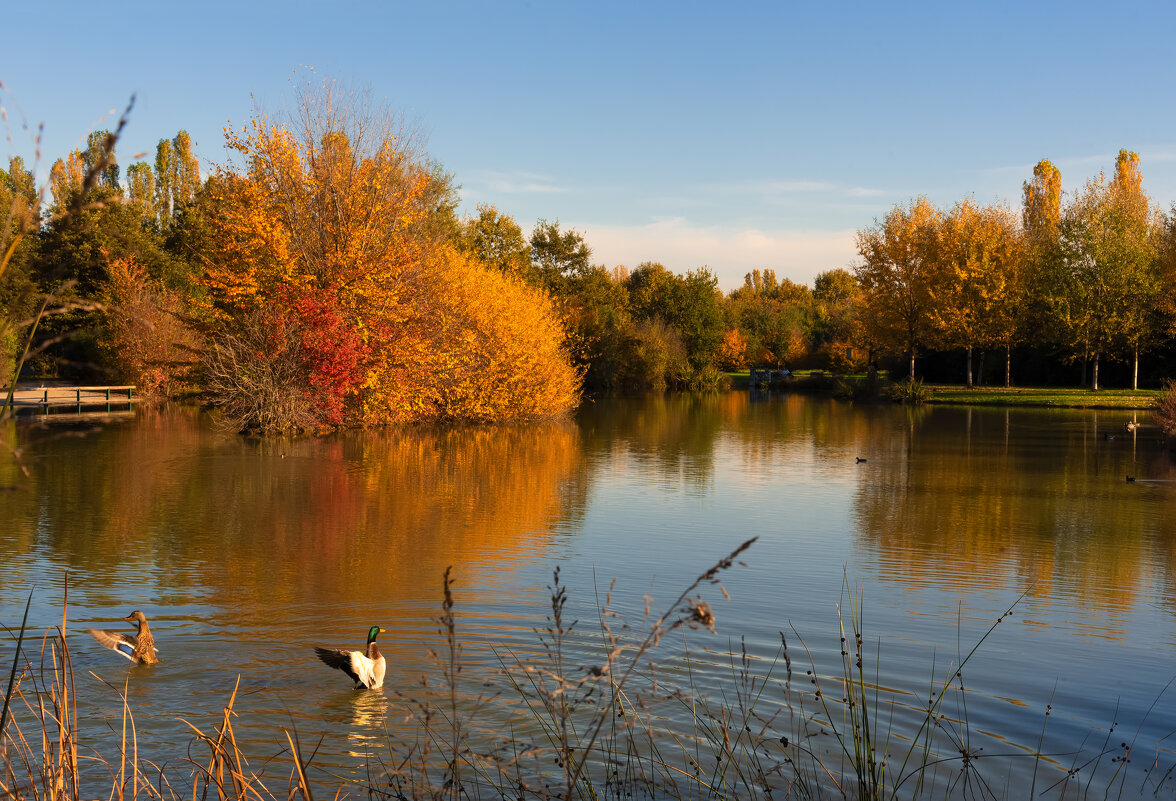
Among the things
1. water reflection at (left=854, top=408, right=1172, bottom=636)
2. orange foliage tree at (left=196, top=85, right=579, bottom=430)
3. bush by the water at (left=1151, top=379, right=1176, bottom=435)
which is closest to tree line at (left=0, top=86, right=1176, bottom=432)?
orange foliage tree at (left=196, top=85, right=579, bottom=430)

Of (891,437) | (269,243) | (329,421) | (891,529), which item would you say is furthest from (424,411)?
(891,529)

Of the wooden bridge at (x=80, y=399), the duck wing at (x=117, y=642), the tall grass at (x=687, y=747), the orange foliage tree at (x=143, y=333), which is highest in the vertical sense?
the orange foliage tree at (x=143, y=333)

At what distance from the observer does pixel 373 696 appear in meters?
6.09

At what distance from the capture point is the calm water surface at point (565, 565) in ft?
20.2

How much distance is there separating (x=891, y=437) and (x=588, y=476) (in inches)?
480

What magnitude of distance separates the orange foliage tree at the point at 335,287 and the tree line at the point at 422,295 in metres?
0.06

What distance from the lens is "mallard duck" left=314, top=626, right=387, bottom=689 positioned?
6.04 meters

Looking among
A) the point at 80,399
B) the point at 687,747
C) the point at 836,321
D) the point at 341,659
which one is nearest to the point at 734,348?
the point at 836,321

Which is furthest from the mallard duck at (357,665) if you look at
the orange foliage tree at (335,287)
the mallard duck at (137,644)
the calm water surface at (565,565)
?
the orange foliage tree at (335,287)

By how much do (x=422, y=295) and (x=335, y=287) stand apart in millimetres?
2792

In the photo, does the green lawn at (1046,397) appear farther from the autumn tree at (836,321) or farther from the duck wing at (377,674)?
the duck wing at (377,674)

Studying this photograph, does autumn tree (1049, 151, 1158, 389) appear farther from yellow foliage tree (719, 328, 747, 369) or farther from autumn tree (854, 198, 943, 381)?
yellow foliage tree (719, 328, 747, 369)

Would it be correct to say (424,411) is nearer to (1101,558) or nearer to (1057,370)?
(1101,558)

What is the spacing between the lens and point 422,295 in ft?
84.9
